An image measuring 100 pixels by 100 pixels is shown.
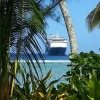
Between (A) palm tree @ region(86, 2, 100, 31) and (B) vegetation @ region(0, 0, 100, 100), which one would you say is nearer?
(B) vegetation @ region(0, 0, 100, 100)

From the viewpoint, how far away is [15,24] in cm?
345

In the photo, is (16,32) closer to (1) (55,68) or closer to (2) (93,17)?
(2) (93,17)

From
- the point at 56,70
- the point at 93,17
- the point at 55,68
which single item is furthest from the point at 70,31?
the point at 55,68

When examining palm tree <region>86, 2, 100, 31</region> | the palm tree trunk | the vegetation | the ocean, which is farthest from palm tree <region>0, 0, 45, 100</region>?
palm tree <region>86, 2, 100, 31</region>

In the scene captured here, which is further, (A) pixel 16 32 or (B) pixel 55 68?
(B) pixel 55 68

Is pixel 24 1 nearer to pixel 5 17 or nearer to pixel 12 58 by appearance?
pixel 5 17

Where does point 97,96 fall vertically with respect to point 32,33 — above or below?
below

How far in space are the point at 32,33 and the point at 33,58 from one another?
277mm

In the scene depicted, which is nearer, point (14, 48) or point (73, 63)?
point (14, 48)

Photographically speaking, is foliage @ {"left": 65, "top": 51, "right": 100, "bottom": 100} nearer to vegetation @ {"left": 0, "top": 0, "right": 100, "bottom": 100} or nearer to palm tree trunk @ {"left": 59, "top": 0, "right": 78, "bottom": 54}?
vegetation @ {"left": 0, "top": 0, "right": 100, "bottom": 100}

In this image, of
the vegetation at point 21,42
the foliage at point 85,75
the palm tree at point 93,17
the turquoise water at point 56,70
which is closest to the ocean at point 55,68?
the turquoise water at point 56,70

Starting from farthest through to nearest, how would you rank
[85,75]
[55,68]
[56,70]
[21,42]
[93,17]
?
[55,68]
[56,70]
[93,17]
[85,75]
[21,42]

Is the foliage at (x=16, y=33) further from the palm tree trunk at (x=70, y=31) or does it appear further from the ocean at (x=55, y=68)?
the palm tree trunk at (x=70, y=31)

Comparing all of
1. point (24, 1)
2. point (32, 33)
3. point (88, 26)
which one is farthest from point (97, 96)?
point (88, 26)
